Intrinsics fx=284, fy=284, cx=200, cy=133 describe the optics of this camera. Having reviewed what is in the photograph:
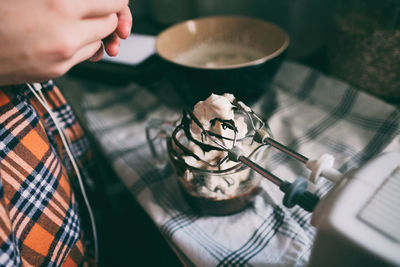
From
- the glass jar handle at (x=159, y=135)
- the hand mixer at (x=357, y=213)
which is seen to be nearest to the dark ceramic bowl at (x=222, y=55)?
the glass jar handle at (x=159, y=135)

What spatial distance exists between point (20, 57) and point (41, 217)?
17 cm

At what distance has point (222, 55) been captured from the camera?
0.52 metres

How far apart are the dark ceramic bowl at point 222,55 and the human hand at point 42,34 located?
0.67ft

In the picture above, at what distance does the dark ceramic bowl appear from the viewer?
1.38 feet

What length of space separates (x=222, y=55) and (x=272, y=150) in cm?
20

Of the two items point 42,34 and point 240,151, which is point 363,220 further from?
point 42,34

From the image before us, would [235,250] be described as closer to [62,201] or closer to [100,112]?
[62,201]

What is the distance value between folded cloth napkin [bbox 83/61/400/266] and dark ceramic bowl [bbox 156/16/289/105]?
0.10 m

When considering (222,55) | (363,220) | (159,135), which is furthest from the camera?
(222,55)

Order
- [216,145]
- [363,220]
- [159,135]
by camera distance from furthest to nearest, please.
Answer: [159,135] → [216,145] → [363,220]

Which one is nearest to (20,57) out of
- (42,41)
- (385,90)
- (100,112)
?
(42,41)

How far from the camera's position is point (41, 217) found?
0.30 metres

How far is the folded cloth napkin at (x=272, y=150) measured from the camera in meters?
0.34

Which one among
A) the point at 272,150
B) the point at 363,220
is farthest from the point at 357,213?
the point at 272,150
